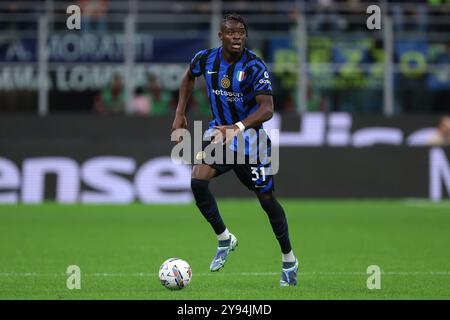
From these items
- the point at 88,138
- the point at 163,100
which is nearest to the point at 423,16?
the point at 163,100

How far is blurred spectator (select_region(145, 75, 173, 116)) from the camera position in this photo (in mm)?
20703

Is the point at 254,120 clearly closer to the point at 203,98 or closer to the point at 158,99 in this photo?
the point at 203,98

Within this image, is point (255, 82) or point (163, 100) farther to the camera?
point (163, 100)

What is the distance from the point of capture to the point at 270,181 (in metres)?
9.12

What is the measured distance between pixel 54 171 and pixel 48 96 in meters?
1.59

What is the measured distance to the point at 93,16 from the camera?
20109 millimetres

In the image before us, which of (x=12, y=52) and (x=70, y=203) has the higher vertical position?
(x=12, y=52)

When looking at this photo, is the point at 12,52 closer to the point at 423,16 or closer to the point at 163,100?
the point at 163,100

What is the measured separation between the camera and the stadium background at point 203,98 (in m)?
19.8

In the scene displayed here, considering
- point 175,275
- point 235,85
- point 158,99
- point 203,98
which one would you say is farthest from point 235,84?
point 158,99

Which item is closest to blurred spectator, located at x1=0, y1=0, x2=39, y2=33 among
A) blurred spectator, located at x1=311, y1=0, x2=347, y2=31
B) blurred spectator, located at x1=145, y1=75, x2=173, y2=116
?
blurred spectator, located at x1=145, y1=75, x2=173, y2=116

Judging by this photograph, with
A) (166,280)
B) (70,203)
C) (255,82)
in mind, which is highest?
(255,82)

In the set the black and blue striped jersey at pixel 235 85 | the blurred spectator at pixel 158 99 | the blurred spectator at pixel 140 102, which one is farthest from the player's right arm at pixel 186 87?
the blurred spectator at pixel 140 102
